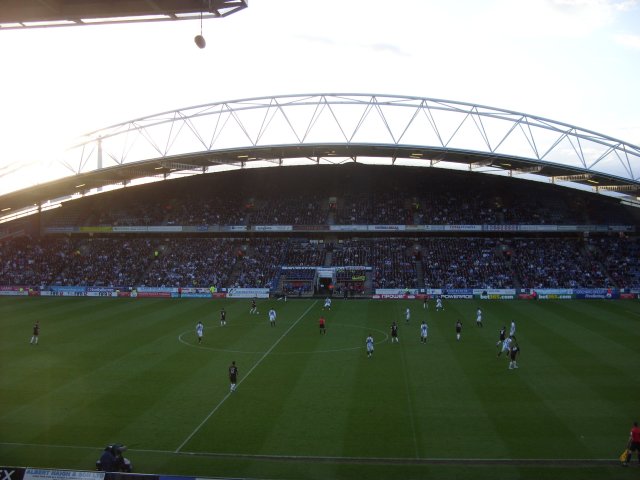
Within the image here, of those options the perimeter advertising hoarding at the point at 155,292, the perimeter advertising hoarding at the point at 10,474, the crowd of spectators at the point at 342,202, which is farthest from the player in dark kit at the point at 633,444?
the crowd of spectators at the point at 342,202

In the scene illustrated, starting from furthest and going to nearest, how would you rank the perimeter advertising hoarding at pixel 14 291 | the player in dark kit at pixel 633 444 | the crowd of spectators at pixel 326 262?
1. the perimeter advertising hoarding at pixel 14 291
2. the crowd of spectators at pixel 326 262
3. the player in dark kit at pixel 633 444

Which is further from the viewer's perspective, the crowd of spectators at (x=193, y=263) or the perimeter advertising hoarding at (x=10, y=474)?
the crowd of spectators at (x=193, y=263)

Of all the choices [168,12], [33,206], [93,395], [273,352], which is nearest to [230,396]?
[93,395]

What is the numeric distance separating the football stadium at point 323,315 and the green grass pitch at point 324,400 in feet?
0.42

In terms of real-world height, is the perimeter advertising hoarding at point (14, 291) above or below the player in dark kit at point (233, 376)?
above

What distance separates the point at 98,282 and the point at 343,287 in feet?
86.4

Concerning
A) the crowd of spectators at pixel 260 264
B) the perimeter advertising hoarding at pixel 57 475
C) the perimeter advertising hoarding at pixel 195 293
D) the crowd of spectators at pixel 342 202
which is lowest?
the perimeter advertising hoarding at pixel 57 475

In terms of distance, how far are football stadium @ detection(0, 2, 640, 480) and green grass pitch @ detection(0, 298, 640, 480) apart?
0.42 feet

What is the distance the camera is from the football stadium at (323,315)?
1722cm

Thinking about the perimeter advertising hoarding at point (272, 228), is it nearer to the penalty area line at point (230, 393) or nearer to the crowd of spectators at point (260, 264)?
the crowd of spectators at point (260, 264)

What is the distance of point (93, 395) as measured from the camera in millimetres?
22391

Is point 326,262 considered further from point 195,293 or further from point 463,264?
point 463,264

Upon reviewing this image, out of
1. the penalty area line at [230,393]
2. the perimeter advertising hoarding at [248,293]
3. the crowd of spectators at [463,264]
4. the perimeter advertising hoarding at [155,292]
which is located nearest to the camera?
the penalty area line at [230,393]

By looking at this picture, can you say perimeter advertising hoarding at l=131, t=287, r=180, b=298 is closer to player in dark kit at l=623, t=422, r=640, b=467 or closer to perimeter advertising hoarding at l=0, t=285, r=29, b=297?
perimeter advertising hoarding at l=0, t=285, r=29, b=297
